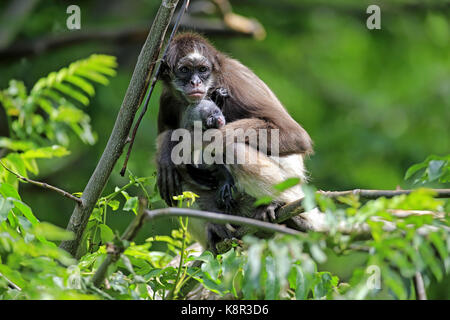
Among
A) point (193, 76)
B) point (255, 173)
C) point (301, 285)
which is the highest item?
point (193, 76)

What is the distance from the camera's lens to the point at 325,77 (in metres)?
19.6

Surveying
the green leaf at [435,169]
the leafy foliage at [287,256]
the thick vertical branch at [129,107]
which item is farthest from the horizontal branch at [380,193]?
the thick vertical branch at [129,107]

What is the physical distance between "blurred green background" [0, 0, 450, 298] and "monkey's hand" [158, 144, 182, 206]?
190 inches

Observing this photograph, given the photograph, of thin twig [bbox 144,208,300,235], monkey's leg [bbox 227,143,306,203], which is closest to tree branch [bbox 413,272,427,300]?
thin twig [bbox 144,208,300,235]

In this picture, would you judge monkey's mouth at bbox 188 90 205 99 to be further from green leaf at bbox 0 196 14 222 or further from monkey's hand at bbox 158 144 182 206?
green leaf at bbox 0 196 14 222

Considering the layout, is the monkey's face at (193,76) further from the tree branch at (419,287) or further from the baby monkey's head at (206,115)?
the tree branch at (419,287)

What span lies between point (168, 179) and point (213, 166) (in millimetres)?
602

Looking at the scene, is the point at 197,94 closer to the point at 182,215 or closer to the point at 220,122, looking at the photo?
the point at 220,122

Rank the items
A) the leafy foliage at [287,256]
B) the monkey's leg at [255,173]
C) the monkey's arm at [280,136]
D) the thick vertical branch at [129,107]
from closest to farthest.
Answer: the leafy foliage at [287,256], the thick vertical branch at [129,107], the monkey's leg at [255,173], the monkey's arm at [280,136]

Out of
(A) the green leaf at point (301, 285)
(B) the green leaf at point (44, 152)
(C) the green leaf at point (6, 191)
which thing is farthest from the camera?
(B) the green leaf at point (44, 152)

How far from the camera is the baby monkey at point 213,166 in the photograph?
276 inches

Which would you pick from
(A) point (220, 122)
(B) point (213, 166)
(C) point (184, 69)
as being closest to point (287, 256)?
(A) point (220, 122)

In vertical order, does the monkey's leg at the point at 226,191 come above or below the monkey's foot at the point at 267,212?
above
